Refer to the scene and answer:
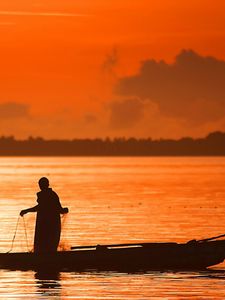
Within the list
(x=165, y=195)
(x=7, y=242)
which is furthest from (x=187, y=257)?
(x=165, y=195)

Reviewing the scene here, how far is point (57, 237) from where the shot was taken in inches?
1109

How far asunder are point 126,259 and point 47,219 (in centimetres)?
204

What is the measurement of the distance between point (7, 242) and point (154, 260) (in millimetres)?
9925

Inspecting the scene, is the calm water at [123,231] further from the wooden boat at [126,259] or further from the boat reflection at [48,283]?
the wooden boat at [126,259]

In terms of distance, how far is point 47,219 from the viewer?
28.0 m

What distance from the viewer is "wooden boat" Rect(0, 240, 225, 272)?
28281mm

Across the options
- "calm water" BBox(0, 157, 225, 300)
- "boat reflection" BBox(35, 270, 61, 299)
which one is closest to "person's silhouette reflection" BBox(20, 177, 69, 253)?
"boat reflection" BBox(35, 270, 61, 299)

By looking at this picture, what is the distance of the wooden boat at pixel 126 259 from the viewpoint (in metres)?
28.3

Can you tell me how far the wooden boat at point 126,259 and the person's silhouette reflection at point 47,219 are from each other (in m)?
0.25

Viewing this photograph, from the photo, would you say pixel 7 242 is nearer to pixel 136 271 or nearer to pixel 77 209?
pixel 136 271

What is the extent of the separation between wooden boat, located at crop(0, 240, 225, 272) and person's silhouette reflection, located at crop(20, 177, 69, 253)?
253mm

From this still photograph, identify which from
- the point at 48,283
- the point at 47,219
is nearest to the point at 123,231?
the point at 47,219

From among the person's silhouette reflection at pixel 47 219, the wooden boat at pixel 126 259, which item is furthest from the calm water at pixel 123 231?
the person's silhouette reflection at pixel 47 219

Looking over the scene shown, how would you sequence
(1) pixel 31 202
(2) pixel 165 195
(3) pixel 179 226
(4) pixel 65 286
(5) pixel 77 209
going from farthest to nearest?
(2) pixel 165 195 → (1) pixel 31 202 → (5) pixel 77 209 → (3) pixel 179 226 → (4) pixel 65 286
